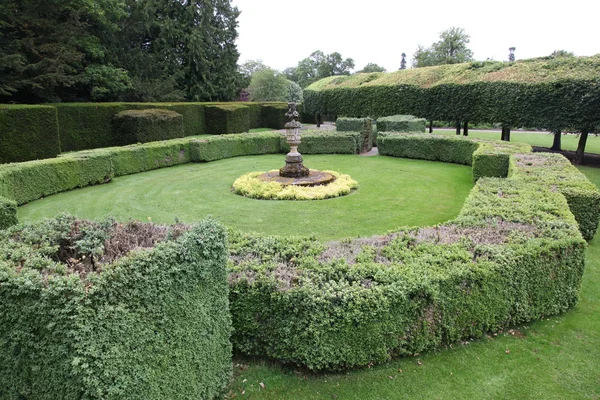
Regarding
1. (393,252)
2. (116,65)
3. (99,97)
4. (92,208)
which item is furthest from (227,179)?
(116,65)

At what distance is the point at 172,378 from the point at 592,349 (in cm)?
447

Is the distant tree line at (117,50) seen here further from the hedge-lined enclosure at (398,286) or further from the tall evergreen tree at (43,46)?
the hedge-lined enclosure at (398,286)

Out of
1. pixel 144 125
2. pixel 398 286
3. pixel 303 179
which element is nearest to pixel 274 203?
pixel 303 179

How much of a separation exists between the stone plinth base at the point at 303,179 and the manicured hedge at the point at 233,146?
5.16 metres

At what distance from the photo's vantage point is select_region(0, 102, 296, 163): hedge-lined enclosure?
561 inches

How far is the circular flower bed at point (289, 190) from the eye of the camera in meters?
11.2

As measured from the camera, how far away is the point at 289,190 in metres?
11.4

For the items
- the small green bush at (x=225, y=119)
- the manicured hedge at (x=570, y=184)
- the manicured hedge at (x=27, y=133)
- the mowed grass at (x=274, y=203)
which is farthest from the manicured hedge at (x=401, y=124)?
the manicured hedge at (x=27, y=133)

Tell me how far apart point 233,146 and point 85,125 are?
7110mm

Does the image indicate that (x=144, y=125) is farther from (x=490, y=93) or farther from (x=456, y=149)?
(x=490, y=93)

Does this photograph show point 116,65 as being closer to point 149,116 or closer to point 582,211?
point 149,116

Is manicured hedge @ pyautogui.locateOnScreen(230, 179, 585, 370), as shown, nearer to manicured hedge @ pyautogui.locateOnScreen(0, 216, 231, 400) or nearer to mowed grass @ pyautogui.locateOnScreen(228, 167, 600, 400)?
mowed grass @ pyautogui.locateOnScreen(228, 167, 600, 400)

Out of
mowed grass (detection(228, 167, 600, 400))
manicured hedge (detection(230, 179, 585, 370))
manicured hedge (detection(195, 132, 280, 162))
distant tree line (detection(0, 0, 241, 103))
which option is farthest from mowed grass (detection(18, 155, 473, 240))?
distant tree line (detection(0, 0, 241, 103))

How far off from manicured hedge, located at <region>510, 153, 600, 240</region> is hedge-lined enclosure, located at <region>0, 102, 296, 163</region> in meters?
15.9
